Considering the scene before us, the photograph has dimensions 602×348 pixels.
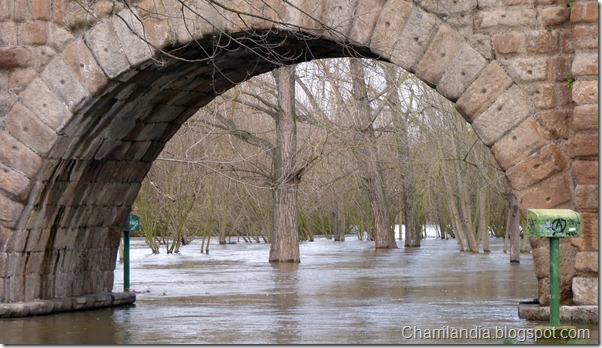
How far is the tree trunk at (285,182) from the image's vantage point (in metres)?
23.8

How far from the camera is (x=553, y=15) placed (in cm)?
941

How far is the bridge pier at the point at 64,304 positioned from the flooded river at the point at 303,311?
0.33 feet

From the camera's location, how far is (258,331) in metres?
9.91

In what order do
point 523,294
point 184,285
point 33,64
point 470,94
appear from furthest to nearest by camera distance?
point 184,285 < point 523,294 < point 33,64 < point 470,94

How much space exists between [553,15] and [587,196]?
1.51m

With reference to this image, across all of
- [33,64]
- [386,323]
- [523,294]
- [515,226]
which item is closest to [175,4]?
[33,64]

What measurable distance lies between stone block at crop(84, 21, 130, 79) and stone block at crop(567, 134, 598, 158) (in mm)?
4101

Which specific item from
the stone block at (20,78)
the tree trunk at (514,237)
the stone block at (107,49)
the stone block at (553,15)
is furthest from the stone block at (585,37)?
the tree trunk at (514,237)

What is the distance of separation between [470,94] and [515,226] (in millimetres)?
15838

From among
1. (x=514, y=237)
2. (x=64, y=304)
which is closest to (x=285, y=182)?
(x=514, y=237)

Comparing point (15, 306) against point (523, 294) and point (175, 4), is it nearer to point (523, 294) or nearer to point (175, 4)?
point (175, 4)

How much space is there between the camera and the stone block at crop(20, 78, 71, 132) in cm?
1082

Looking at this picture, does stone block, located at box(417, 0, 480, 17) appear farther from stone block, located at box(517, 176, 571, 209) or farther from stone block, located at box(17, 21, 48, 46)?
stone block, located at box(17, 21, 48, 46)

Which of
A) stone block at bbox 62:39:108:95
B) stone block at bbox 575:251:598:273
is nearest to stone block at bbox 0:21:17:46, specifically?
stone block at bbox 62:39:108:95
